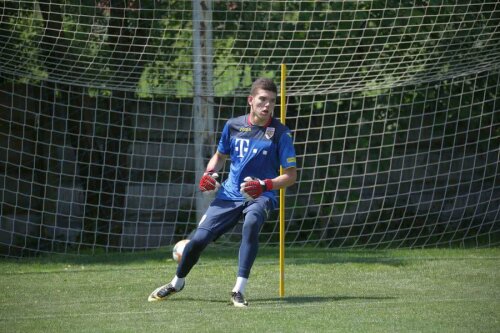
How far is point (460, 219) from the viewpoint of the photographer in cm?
1074

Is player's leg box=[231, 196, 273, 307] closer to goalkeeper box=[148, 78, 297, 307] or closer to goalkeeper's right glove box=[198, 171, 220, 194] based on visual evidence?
goalkeeper box=[148, 78, 297, 307]

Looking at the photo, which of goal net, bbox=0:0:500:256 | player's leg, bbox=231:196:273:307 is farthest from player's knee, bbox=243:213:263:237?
goal net, bbox=0:0:500:256

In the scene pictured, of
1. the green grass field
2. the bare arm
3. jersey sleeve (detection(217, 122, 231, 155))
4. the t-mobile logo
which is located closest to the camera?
the green grass field

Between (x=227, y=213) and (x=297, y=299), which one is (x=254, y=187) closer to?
(x=227, y=213)

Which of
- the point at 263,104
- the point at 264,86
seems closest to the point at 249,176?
the point at 263,104

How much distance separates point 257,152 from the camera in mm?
6527

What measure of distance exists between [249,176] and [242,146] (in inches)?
9.1

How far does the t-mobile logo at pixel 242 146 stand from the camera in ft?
21.6

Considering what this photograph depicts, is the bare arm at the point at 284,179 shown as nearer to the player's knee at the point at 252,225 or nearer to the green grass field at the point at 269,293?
the player's knee at the point at 252,225

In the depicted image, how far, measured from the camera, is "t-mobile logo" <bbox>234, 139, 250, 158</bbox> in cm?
657

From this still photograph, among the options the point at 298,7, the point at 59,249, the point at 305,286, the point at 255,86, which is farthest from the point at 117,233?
the point at 255,86

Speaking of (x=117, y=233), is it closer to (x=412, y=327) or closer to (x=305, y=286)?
(x=305, y=286)

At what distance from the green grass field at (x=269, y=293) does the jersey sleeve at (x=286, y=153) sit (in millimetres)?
988

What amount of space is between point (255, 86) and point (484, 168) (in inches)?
219
